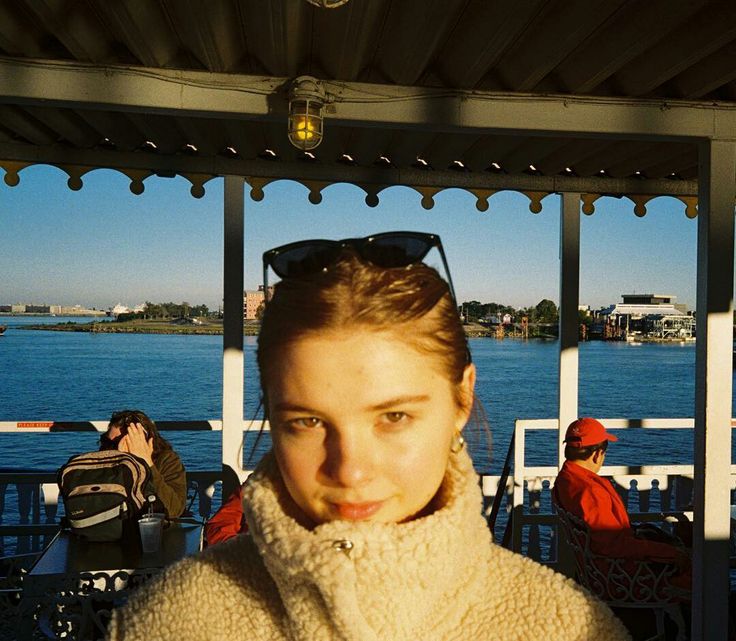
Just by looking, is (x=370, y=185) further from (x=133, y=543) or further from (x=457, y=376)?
(x=457, y=376)

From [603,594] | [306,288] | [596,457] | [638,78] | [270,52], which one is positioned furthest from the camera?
[596,457]

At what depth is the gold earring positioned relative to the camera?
27.7 inches

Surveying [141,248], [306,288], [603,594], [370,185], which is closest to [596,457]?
[603,594]

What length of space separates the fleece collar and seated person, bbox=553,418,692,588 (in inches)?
106

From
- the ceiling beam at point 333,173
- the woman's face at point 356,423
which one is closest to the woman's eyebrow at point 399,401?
the woman's face at point 356,423

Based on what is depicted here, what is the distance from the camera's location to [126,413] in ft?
11.9

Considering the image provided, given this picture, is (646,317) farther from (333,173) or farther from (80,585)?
(80,585)

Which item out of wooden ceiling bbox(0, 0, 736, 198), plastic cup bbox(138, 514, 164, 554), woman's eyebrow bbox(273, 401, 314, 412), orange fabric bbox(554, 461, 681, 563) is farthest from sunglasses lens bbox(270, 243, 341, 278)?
orange fabric bbox(554, 461, 681, 563)

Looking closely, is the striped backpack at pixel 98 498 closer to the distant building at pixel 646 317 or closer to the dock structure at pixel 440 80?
the dock structure at pixel 440 80

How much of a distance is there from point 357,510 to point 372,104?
2.03m

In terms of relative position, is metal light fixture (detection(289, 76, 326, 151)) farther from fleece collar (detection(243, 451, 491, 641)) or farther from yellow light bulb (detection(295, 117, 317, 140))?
fleece collar (detection(243, 451, 491, 641))

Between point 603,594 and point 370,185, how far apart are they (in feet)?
8.58

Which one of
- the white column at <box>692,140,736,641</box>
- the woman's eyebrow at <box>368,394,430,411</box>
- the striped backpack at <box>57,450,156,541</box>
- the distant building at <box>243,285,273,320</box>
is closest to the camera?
the woman's eyebrow at <box>368,394,430,411</box>

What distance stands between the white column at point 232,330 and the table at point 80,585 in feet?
4.18
